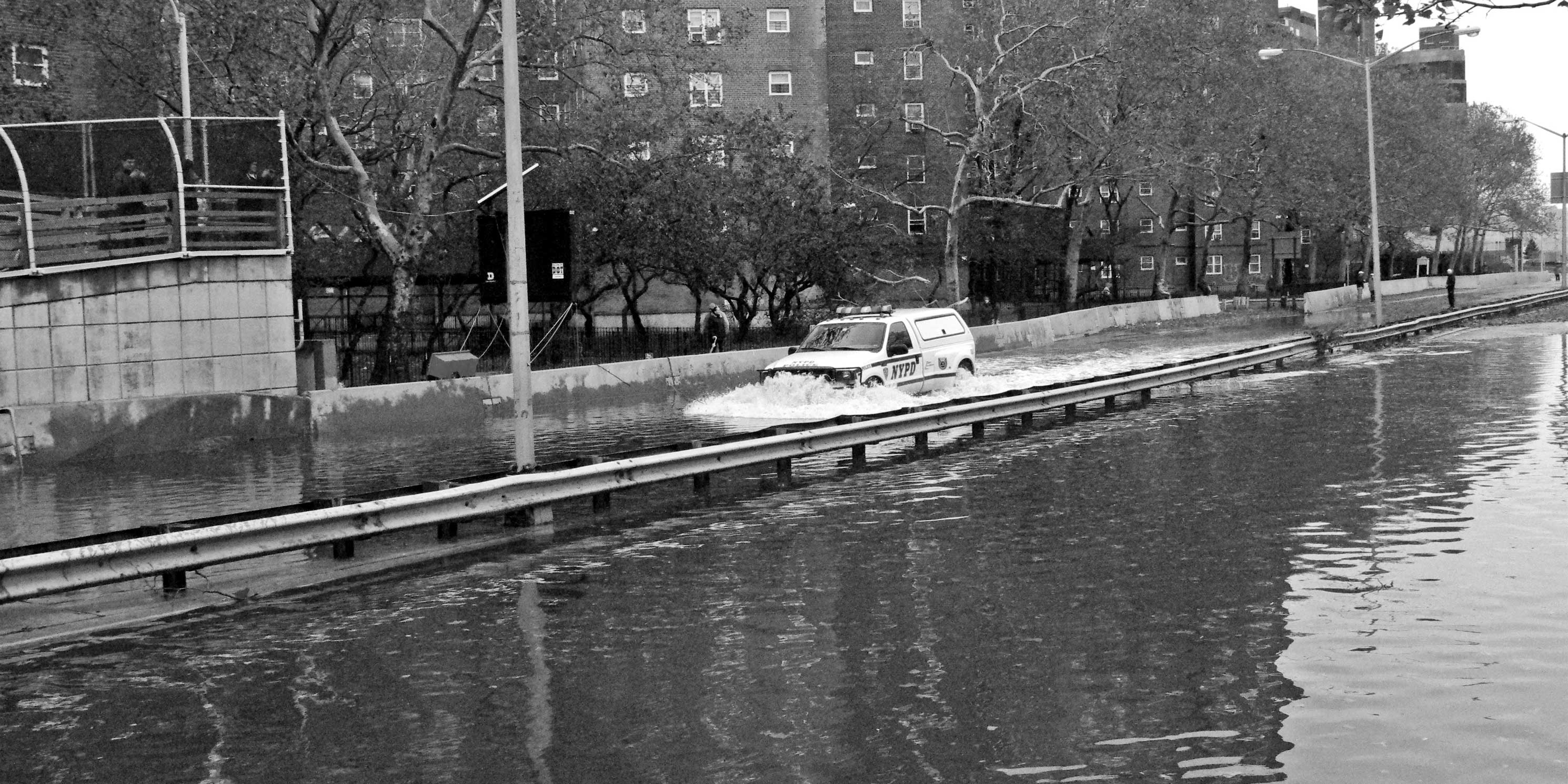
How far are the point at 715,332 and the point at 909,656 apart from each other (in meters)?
33.7

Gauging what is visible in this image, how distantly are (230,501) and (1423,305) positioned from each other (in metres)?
61.4

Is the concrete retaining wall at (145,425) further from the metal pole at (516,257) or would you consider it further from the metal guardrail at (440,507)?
the metal guardrail at (440,507)

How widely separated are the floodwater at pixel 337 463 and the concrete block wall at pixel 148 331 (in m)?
1.58

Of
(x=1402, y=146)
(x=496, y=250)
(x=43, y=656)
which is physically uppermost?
(x=1402, y=146)

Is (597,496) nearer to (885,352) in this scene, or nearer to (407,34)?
(885,352)

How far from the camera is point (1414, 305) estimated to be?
232ft

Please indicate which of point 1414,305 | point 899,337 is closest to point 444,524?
point 899,337

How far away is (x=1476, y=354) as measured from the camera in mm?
34875

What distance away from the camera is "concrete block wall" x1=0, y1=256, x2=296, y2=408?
73.6ft

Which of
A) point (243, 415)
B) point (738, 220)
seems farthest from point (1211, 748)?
point (738, 220)

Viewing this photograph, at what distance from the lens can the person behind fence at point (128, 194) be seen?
916 inches

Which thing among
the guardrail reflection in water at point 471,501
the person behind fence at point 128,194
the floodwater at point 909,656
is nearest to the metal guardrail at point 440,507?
the guardrail reflection in water at point 471,501

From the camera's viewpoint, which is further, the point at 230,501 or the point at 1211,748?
the point at 230,501

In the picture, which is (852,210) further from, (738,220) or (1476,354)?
(1476,354)
